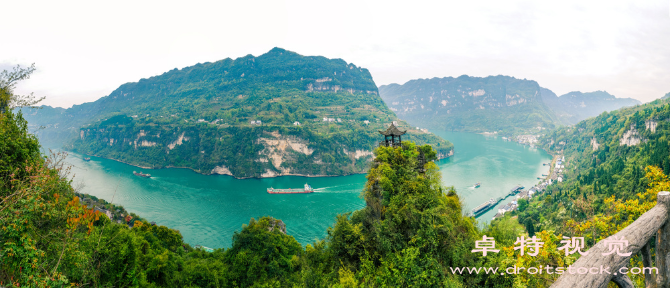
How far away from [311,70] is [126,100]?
10408 cm

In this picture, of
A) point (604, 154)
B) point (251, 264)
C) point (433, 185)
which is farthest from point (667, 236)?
point (604, 154)

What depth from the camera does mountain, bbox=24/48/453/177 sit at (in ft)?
221

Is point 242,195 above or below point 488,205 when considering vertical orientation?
above

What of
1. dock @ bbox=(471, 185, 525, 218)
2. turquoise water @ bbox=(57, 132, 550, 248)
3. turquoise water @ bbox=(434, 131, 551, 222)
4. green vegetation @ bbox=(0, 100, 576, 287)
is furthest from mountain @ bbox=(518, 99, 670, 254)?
green vegetation @ bbox=(0, 100, 576, 287)

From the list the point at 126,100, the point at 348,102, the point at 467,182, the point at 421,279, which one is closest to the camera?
the point at 421,279

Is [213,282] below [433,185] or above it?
below

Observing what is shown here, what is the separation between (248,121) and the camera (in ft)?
260

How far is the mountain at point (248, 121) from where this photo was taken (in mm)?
67250

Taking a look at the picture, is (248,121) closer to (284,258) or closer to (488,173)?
(488,173)

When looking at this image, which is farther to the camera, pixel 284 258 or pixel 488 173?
pixel 488 173

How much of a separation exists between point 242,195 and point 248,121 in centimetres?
3767

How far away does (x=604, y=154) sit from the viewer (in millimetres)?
54125

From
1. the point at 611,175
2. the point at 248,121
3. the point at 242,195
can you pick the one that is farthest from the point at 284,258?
the point at 248,121

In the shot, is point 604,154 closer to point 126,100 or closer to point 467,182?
point 467,182
